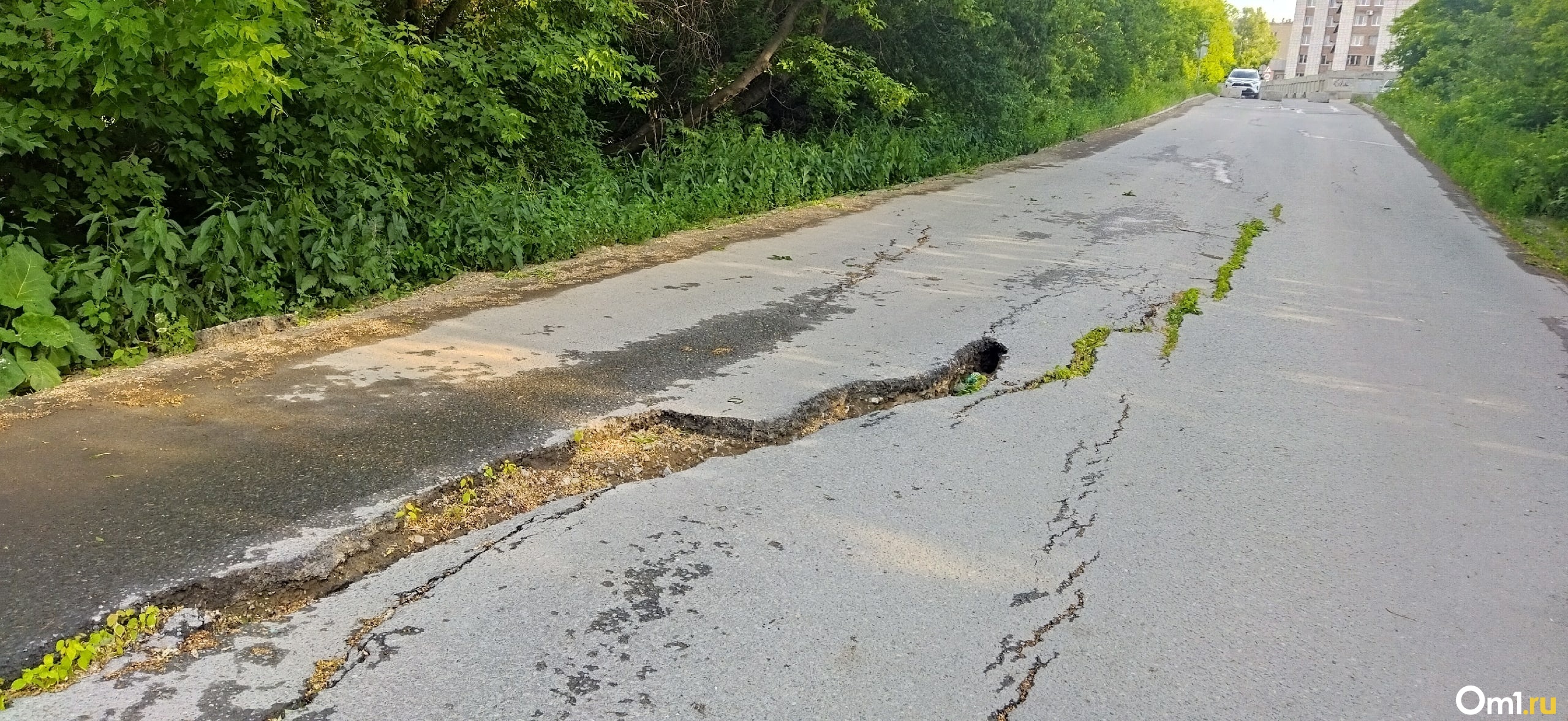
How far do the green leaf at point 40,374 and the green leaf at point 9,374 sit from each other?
17 mm

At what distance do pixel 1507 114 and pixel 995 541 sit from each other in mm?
21083

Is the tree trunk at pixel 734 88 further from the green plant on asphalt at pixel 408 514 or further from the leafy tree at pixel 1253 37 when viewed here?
the leafy tree at pixel 1253 37

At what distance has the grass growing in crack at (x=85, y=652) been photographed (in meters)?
2.62

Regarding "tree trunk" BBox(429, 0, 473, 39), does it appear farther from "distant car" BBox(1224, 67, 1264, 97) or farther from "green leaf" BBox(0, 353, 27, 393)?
"distant car" BBox(1224, 67, 1264, 97)

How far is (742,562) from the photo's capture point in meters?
3.48

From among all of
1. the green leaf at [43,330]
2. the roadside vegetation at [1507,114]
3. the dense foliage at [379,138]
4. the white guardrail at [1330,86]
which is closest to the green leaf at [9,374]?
the dense foliage at [379,138]

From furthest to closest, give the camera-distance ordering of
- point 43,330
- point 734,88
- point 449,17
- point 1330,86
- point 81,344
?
point 1330,86 < point 734,88 < point 449,17 < point 81,344 < point 43,330

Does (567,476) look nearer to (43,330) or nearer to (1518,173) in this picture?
(43,330)

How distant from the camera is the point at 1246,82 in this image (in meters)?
54.9

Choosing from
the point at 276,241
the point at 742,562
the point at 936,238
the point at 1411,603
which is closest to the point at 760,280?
the point at 936,238

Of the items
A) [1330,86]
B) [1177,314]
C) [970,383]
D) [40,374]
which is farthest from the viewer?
[1330,86]
